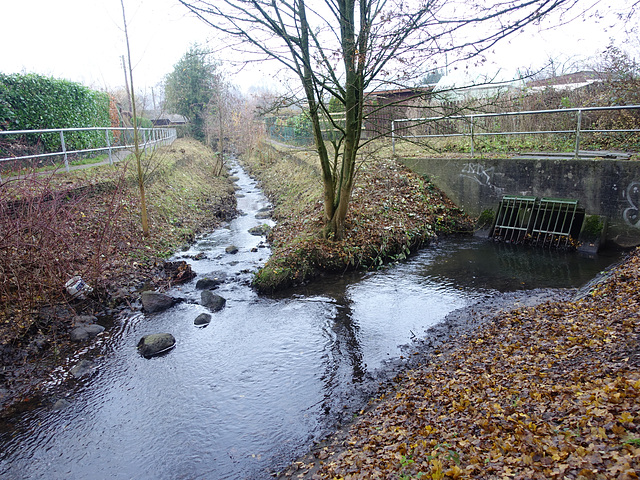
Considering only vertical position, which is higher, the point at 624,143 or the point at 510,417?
the point at 624,143

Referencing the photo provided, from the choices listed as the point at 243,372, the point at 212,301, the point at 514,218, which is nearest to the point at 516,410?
the point at 243,372

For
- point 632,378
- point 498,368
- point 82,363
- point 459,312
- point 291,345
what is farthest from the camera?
point 459,312

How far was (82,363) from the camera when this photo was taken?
6.70 m

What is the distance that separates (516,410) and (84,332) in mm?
7175

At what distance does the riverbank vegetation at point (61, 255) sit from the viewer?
6895mm

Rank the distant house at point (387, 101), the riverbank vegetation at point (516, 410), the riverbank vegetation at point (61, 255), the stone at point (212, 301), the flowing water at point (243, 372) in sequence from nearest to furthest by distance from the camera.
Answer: the riverbank vegetation at point (516, 410)
the flowing water at point (243, 372)
the riverbank vegetation at point (61, 255)
the stone at point (212, 301)
the distant house at point (387, 101)

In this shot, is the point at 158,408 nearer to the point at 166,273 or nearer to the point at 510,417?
the point at 510,417

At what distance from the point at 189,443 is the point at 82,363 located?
9.35 ft

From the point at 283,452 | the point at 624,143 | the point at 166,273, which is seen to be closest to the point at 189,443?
the point at 283,452

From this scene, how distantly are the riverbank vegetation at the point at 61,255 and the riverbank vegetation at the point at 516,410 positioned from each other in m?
5.40

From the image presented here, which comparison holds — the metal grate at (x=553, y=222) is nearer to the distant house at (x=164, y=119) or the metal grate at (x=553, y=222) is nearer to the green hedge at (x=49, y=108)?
the green hedge at (x=49, y=108)

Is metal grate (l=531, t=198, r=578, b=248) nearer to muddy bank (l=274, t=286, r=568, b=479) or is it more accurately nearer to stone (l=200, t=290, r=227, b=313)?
muddy bank (l=274, t=286, r=568, b=479)

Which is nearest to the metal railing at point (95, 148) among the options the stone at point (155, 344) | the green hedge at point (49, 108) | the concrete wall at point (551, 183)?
the green hedge at point (49, 108)

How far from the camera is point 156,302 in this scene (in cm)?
871
